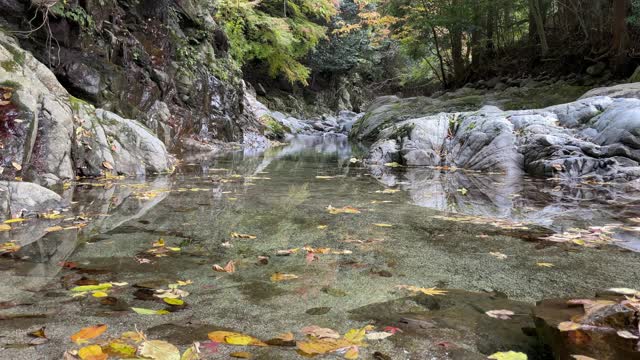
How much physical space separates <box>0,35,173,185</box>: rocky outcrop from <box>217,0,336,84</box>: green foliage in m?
10.7

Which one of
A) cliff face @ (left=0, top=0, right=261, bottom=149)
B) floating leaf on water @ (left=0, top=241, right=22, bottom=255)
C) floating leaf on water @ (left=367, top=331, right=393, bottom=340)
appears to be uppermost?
cliff face @ (left=0, top=0, right=261, bottom=149)

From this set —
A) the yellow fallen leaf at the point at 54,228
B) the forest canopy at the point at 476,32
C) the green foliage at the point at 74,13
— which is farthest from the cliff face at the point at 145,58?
the yellow fallen leaf at the point at 54,228

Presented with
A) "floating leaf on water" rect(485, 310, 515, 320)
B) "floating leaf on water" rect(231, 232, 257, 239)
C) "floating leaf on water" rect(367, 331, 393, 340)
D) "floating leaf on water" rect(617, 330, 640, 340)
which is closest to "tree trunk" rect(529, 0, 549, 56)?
"floating leaf on water" rect(231, 232, 257, 239)

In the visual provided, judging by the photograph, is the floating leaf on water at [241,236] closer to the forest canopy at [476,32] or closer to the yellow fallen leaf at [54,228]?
the yellow fallen leaf at [54,228]

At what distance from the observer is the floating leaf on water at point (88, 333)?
1434 mm

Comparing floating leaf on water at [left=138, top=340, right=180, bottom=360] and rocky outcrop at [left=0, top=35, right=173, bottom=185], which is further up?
rocky outcrop at [left=0, top=35, right=173, bottom=185]

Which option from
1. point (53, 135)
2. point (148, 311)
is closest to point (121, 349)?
point (148, 311)

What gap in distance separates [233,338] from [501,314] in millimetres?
1012

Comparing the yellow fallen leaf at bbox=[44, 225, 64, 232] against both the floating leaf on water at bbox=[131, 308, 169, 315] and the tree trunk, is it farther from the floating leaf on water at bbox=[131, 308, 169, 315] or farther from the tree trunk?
the tree trunk

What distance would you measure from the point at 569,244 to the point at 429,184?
3.00m

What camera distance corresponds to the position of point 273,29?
17.6 metres

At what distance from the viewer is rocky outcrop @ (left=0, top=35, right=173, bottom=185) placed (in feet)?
14.3

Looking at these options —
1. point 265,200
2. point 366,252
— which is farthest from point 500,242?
point 265,200

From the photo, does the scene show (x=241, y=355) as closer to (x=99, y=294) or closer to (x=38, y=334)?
(x=38, y=334)
